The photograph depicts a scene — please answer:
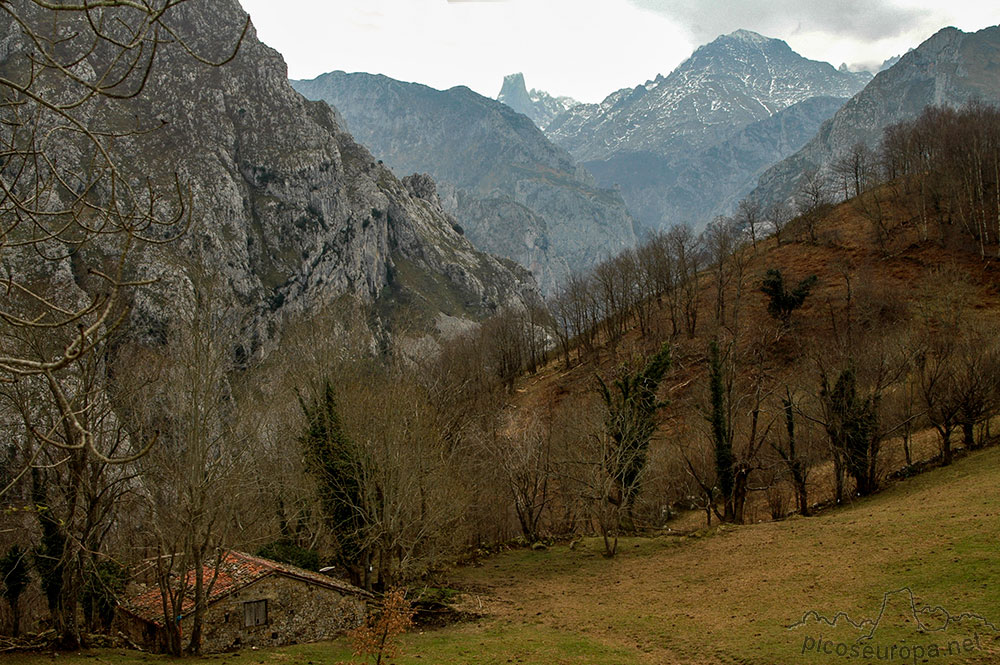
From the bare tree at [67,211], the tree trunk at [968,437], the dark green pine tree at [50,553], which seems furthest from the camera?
the tree trunk at [968,437]

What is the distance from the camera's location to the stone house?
2147cm

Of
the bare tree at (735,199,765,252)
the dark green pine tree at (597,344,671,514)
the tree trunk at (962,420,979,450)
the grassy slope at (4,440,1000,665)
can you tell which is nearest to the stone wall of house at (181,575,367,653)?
the grassy slope at (4,440,1000,665)

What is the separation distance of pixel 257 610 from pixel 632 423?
19.9 m

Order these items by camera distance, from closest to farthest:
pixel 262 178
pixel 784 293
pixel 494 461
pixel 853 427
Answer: pixel 853 427 < pixel 494 461 < pixel 784 293 < pixel 262 178

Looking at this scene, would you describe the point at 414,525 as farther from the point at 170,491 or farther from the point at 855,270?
the point at 855,270

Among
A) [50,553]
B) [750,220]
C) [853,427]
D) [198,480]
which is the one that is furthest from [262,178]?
[198,480]

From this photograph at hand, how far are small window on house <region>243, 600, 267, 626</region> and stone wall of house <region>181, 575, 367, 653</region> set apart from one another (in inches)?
3.8

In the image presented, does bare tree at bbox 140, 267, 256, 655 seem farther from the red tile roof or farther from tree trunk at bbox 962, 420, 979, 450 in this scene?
tree trunk at bbox 962, 420, 979, 450

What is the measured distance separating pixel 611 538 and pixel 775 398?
14705 millimetres

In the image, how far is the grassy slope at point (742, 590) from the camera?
56.7ft

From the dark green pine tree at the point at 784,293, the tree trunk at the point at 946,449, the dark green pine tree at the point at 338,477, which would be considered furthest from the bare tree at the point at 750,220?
the dark green pine tree at the point at 338,477

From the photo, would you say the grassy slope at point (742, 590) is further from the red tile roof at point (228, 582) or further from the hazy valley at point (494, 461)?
the red tile roof at point (228, 582)

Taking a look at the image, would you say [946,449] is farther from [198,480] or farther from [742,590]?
[198,480]

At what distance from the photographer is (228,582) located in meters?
22.2
